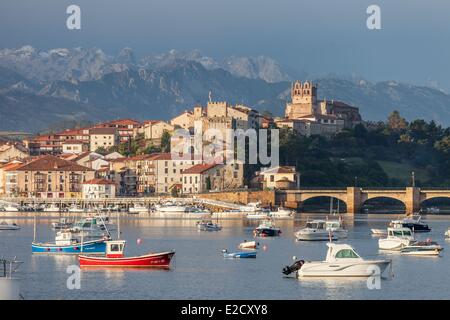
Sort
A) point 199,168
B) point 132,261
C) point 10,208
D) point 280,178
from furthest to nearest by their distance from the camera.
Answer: point 199,168
point 280,178
point 10,208
point 132,261

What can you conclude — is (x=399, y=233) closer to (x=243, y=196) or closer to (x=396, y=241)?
(x=396, y=241)

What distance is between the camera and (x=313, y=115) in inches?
6506

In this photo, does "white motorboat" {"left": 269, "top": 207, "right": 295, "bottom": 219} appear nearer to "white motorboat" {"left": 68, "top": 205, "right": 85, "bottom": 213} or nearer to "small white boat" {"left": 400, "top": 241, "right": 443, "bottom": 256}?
"white motorboat" {"left": 68, "top": 205, "right": 85, "bottom": 213}

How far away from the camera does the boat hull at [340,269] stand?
42875 mm

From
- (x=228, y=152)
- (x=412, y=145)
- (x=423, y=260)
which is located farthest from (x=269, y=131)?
(x=423, y=260)

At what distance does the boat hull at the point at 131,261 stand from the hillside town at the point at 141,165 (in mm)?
74020

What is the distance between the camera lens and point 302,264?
144 feet

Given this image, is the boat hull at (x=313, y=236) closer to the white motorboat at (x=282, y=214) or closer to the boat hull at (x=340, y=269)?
the boat hull at (x=340, y=269)

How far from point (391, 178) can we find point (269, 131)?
14839mm

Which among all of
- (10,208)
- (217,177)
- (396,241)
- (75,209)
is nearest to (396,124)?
(217,177)

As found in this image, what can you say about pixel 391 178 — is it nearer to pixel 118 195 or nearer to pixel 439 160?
pixel 439 160

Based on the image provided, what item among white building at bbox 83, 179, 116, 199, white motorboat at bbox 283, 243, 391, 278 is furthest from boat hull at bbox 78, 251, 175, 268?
white building at bbox 83, 179, 116, 199

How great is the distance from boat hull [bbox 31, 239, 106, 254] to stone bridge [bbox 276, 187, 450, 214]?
202 ft

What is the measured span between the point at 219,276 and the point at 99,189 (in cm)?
8287
